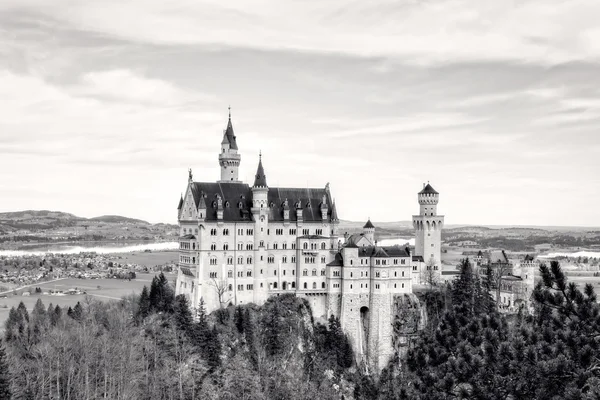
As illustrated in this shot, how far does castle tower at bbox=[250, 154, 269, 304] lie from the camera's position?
83.2m

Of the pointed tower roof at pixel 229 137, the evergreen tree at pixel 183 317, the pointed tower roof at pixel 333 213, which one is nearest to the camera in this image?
the evergreen tree at pixel 183 317

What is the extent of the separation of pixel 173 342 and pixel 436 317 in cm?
3593

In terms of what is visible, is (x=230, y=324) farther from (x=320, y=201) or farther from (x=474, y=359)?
(x=474, y=359)

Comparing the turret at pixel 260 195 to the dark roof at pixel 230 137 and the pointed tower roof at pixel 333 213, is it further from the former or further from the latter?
the pointed tower roof at pixel 333 213

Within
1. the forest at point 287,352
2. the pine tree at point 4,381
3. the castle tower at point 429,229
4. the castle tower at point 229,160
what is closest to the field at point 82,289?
the forest at point 287,352

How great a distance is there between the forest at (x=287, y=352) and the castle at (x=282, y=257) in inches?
97.3

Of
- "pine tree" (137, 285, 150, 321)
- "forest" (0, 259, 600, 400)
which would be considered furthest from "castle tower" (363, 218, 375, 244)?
"pine tree" (137, 285, 150, 321)

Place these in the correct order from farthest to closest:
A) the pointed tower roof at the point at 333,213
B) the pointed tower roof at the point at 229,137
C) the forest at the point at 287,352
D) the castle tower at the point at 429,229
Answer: the castle tower at the point at 429,229 → the pointed tower roof at the point at 333,213 → the pointed tower roof at the point at 229,137 → the forest at the point at 287,352

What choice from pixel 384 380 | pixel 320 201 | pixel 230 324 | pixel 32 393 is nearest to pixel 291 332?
pixel 230 324

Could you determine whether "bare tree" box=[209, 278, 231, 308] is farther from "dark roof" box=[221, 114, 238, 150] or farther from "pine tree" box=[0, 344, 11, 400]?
"pine tree" box=[0, 344, 11, 400]

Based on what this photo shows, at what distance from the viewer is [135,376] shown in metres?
64.9

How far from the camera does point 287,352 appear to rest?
78875 millimetres

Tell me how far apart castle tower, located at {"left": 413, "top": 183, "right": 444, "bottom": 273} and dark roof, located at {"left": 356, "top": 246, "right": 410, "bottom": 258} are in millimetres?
10328

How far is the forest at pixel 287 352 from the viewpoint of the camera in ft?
81.6
